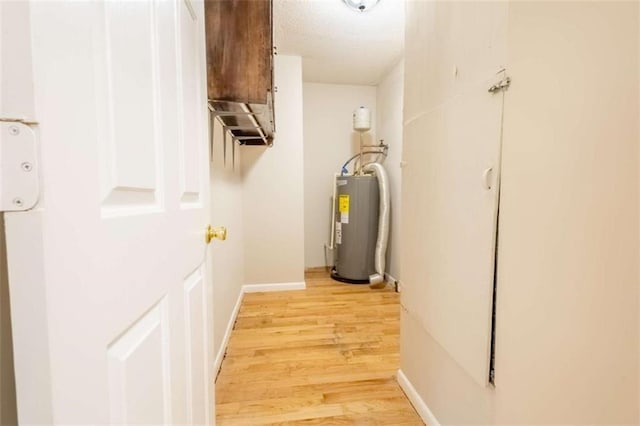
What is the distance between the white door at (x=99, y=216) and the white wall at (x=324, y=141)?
3.04 metres

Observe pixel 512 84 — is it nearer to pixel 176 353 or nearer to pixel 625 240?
pixel 625 240

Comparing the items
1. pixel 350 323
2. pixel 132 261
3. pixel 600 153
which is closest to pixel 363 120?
pixel 350 323

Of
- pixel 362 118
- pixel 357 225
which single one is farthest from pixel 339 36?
pixel 357 225

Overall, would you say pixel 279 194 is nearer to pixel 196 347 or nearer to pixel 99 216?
pixel 196 347

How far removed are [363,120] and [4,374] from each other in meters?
3.46

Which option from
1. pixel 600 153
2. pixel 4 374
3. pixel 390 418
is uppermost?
pixel 600 153

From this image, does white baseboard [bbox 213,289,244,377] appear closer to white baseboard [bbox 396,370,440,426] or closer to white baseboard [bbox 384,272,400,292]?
white baseboard [bbox 396,370,440,426]

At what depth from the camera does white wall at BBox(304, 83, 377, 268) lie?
3693 mm

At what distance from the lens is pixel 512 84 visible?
0.79 meters

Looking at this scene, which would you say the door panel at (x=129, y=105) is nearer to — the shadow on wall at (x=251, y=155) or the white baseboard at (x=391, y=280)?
the shadow on wall at (x=251, y=155)

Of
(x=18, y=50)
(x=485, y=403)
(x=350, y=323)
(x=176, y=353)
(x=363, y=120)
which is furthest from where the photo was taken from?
(x=363, y=120)

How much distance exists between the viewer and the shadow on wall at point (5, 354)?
13.0 inches

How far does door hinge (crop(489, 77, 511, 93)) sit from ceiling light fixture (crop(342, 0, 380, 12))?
1654 millimetres

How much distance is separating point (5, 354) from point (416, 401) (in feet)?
4.96
